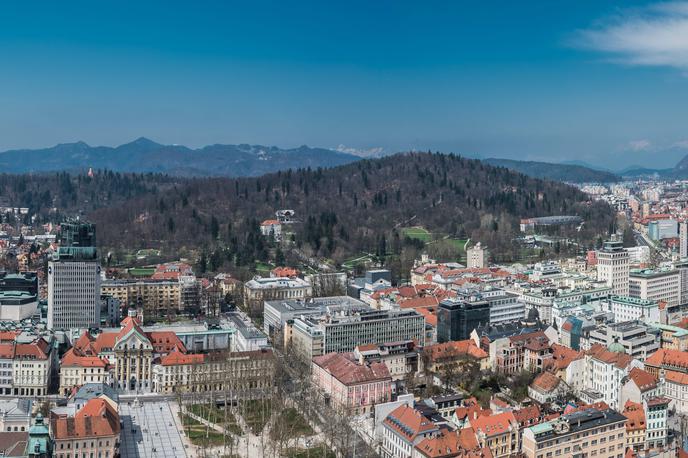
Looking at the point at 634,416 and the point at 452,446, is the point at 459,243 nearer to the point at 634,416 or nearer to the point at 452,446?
the point at 634,416

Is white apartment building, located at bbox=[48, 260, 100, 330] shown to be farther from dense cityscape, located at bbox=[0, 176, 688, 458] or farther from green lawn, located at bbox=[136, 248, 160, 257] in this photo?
green lawn, located at bbox=[136, 248, 160, 257]

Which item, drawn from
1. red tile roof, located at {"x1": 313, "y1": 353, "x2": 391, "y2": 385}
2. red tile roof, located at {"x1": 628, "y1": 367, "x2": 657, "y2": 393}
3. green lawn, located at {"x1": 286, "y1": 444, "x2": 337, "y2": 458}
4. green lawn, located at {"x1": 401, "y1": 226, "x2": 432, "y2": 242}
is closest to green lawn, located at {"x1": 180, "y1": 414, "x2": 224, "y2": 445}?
green lawn, located at {"x1": 286, "y1": 444, "x2": 337, "y2": 458}

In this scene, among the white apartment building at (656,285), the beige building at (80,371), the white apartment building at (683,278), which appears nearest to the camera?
the beige building at (80,371)

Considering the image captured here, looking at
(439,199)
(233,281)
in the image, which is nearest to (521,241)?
(439,199)

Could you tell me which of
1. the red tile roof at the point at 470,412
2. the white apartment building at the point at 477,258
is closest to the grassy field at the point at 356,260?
the white apartment building at the point at 477,258

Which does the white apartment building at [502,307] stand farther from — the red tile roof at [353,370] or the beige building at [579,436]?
the beige building at [579,436]

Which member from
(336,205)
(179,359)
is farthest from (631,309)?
(336,205)
